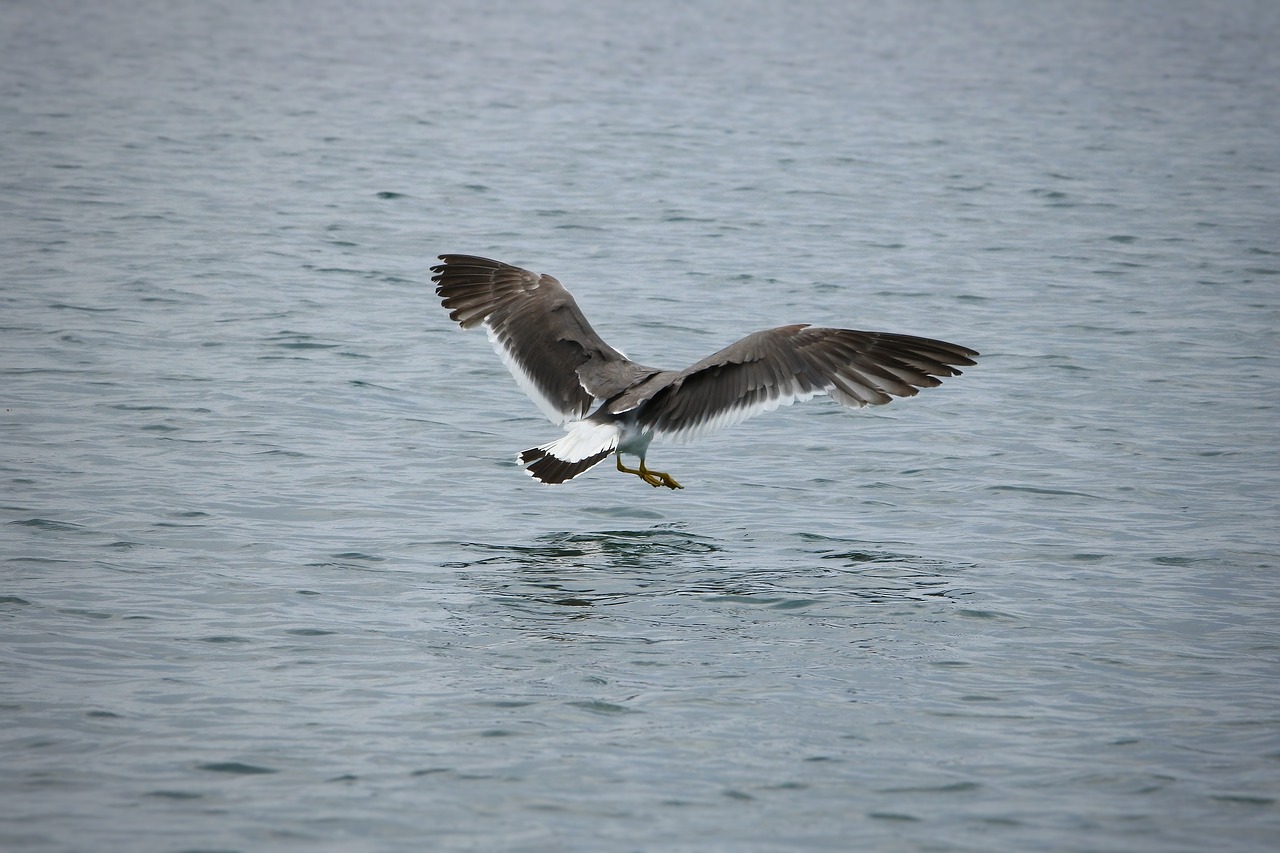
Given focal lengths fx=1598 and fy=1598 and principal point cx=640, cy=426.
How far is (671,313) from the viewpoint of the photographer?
16.3m

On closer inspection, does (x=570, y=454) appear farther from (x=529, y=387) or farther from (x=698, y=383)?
(x=529, y=387)

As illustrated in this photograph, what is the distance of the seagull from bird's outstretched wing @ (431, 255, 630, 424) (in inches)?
0.5

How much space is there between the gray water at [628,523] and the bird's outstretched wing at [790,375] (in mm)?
817

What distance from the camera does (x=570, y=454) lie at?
936cm

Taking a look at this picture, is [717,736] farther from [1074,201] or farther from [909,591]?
[1074,201]

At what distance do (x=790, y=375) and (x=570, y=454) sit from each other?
58.2 inches

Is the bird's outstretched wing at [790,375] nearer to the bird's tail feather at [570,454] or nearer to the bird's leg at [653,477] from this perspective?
the bird's tail feather at [570,454]

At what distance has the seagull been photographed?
9.54 m

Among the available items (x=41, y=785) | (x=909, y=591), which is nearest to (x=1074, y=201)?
(x=909, y=591)

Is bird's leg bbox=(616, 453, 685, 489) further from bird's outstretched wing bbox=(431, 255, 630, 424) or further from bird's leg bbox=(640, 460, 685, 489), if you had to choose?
bird's outstretched wing bbox=(431, 255, 630, 424)

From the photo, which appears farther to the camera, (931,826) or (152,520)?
(152,520)

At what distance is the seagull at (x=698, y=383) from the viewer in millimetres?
9539

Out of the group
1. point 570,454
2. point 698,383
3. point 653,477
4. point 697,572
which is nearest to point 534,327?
point 653,477

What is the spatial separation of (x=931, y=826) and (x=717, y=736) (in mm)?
1108
